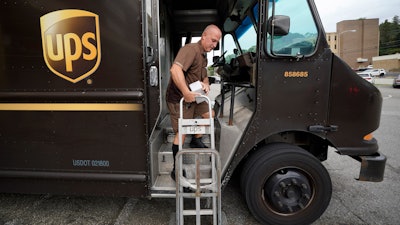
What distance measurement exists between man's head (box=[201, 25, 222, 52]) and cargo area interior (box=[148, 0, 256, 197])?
0.40 meters

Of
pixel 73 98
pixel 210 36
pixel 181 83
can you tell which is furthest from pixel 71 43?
pixel 210 36

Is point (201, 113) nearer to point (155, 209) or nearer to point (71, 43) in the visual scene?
point (155, 209)

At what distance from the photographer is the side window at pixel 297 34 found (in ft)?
7.32

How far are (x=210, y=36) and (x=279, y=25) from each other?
633 millimetres

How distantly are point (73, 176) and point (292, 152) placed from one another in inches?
79.7

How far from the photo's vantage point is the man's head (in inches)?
94.3

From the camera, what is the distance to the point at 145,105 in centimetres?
226

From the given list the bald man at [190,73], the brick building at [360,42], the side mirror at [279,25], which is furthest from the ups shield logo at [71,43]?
the brick building at [360,42]

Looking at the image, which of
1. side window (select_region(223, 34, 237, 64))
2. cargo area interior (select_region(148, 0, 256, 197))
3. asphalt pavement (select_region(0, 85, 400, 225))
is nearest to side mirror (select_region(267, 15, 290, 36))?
cargo area interior (select_region(148, 0, 256, 197))

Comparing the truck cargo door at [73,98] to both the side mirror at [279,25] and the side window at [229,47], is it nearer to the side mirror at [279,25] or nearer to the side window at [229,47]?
the side mirror at [279,25]

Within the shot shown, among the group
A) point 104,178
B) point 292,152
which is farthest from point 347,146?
point 104,178

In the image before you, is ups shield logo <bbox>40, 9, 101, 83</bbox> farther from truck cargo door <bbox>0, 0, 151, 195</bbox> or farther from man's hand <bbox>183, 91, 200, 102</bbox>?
man's hand <bbox>183, 91, 200, 102</bbox>

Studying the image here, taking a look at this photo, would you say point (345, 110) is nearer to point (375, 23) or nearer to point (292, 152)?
point (292, 152)

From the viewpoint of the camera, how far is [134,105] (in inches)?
88.7
